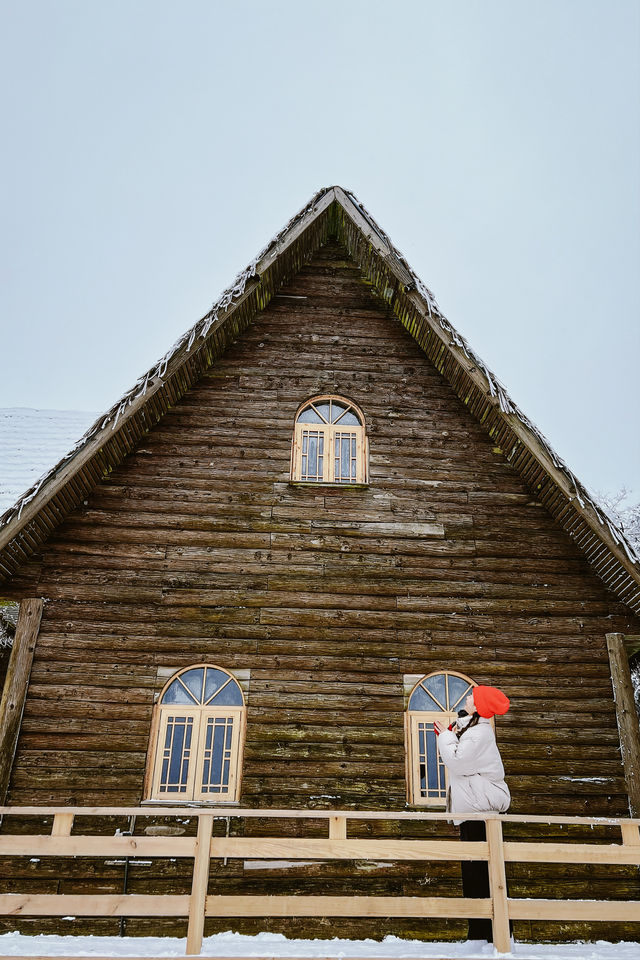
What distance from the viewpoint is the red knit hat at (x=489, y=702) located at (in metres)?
6.76

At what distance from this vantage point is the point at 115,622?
29.5 ft

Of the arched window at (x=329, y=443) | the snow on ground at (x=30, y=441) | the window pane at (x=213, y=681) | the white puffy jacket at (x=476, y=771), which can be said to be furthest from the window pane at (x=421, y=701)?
the snow on ground at (x=30, y=441)

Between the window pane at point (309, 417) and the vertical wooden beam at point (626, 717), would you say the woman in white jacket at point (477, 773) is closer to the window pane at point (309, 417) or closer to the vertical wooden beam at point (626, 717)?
the vertical wooden beam at point (626, 717)

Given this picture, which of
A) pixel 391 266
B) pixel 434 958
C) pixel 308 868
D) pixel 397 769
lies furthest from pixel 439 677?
pixel 391 266

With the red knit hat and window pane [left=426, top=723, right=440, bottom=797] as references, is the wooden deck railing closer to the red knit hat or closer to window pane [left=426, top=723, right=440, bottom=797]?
the red knit hat

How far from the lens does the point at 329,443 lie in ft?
33.9

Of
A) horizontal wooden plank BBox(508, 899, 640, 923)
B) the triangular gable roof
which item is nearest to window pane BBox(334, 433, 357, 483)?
the triangular gable roof

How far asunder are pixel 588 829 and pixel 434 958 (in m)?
3.68

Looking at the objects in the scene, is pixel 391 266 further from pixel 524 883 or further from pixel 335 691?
pixel 524 883

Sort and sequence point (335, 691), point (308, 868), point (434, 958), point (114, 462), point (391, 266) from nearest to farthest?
1. point (434, 958)
2. point (308, 868)
3. point (335, 691)
4. point (114, 462)
5. point (391, 266)

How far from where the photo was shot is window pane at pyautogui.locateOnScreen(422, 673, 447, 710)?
9013 mm

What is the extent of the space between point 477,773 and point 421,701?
7.17 ft

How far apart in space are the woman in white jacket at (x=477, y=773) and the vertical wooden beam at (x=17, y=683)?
4.72 m

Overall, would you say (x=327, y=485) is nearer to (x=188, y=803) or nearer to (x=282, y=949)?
(x=188, y=803)
